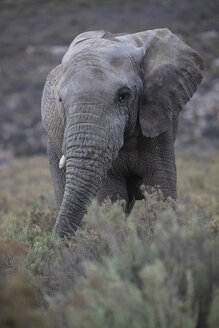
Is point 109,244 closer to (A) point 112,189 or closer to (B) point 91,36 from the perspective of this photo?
(A) point 112,189

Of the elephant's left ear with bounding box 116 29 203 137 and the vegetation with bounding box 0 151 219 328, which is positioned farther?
the elephant's left ear with bounding box 116 29 203 137

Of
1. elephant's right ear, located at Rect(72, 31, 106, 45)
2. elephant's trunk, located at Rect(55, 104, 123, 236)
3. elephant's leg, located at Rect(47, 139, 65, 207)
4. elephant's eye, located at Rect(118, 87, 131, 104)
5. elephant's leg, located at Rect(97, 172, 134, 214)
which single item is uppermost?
elephant's right ear, located at Rect(72, 31, 106, 45)

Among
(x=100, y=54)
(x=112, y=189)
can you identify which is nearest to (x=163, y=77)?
(x=100, y=54)

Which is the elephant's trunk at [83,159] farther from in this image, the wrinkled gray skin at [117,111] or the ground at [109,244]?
the ground at [109,244]

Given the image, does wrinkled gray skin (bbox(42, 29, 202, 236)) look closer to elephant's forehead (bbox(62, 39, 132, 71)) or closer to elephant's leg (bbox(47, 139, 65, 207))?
elephant's forehead (bbox(62, 39, 132, 71))

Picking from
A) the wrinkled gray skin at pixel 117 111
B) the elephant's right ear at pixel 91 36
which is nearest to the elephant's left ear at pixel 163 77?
the wrinkled gray skin at pixel 117 111

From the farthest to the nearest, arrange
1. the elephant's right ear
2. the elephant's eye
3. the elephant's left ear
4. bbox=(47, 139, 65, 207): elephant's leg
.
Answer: bbox=(47, 139, 65, 207): elephant's leg → the elephant's right ear → the elephant's left ear → the elephant's eye

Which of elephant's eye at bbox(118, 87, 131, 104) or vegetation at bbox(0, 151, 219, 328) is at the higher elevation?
elephant's eye at bbox(118, 87, 131, 104)

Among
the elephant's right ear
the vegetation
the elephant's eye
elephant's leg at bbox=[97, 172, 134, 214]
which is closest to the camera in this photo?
the vegetation

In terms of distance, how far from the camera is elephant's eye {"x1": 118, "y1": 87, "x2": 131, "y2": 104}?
421 cm

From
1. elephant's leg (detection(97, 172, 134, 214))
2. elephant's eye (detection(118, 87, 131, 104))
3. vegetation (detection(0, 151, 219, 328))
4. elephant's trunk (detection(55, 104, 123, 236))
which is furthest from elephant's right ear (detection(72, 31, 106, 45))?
vegetation (detection(0, 151, 219, 328))

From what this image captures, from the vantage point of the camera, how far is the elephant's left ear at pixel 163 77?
4.57m

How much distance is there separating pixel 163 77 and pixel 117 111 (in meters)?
0.73

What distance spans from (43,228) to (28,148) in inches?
626
